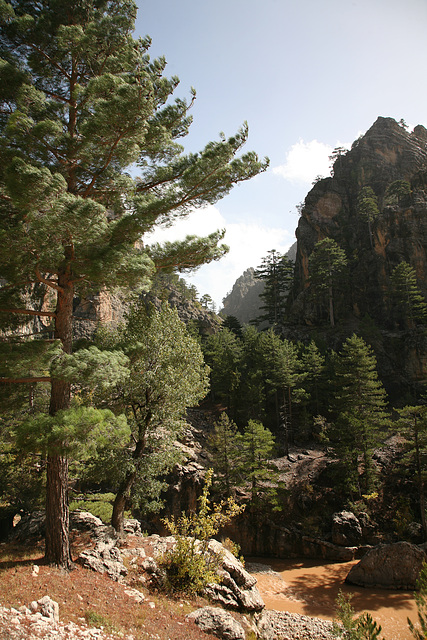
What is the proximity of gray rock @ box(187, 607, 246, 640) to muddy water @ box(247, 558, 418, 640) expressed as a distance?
681cm

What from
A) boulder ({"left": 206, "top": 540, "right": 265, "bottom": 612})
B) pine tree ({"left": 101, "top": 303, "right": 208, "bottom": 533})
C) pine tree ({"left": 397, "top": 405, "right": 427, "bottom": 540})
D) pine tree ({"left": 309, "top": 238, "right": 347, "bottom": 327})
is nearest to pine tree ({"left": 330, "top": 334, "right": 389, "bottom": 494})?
pine tree ({"left": 397, "top": 405, "right": 427, "bottom": 540})

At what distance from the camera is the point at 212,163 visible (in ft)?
26.8

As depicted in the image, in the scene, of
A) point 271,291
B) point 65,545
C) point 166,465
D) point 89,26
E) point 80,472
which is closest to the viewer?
point 65,545

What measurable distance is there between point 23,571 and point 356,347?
22457 millimetres

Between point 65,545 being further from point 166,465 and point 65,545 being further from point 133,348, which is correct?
point 166,465

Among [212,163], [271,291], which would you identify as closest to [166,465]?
[212,163]

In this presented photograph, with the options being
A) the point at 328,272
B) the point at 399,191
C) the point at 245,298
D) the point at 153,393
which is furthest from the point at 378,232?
the point at 245,298

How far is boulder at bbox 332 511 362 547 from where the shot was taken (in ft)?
59.5

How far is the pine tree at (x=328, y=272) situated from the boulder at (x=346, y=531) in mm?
27159

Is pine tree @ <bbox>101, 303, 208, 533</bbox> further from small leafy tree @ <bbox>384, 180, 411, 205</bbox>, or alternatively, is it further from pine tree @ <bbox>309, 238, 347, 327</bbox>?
small leafy tree @ <bbox>384, 180, 411, 205</bbox>

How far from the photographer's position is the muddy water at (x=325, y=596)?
11.4 metres

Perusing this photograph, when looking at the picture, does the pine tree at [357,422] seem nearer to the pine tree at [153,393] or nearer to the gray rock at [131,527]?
the gray rock at [131,527]

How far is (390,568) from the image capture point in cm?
1428

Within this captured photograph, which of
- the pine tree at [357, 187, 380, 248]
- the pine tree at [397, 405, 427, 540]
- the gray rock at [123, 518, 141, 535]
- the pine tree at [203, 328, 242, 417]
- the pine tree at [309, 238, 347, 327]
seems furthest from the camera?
the pine tree at [357, 187, 380, 248]
